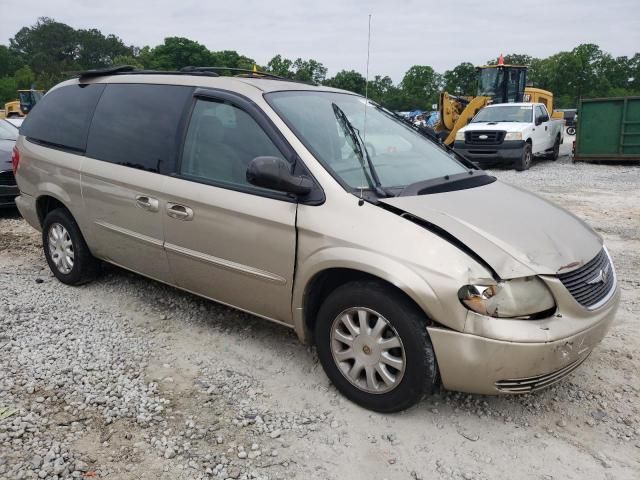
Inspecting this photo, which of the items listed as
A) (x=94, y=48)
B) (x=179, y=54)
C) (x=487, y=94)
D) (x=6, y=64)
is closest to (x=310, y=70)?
(x=487, y=94)

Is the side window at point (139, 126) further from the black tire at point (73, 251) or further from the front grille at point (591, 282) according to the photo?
the front grille at point (591, 282)

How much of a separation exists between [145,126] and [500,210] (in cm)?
257

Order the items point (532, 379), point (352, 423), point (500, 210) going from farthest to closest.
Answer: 1. point (500, 210)
2. point (352, 423)
3. point (532, 379)

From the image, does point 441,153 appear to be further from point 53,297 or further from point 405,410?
point 53,297

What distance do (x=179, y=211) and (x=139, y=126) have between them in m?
0.86

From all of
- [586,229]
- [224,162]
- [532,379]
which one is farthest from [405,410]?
Answer: [224,162]

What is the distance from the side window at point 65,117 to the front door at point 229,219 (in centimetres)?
130

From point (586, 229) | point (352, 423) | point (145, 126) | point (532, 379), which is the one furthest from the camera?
point (145, 126)

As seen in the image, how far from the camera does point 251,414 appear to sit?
301cm

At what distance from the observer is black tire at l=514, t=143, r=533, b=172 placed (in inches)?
573

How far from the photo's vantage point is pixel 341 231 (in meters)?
2.94

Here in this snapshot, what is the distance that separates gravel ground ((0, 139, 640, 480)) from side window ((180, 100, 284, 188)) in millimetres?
1209

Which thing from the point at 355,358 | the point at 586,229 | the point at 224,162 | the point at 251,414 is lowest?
the point at 251,414

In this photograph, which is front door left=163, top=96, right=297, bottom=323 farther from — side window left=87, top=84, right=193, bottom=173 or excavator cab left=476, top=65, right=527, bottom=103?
excavator cab left=476, top=65, right=527, bottom=103
